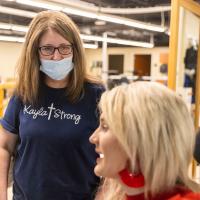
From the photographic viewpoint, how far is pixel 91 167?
4.87 feet

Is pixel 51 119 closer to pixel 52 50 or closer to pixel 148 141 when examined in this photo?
pixel 52 50

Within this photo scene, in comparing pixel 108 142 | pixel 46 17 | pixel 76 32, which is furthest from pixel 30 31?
pixel 108 142

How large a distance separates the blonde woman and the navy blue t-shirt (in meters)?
0.50

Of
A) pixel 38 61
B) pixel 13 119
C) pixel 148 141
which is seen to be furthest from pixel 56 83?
pixel 148 141

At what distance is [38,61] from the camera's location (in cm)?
154

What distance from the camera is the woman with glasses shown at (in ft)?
4.67

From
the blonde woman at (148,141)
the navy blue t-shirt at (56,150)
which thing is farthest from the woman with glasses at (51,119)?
the blonde woman at (148,141)

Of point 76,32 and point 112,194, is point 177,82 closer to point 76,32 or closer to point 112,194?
point 76,32

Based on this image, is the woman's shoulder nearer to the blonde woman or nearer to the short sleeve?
the blonde woman

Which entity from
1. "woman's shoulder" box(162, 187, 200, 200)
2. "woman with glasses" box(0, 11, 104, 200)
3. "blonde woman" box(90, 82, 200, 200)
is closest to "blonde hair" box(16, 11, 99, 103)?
"woman with glasses" box(0, 11, 104, 200)

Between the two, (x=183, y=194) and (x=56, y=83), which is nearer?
(x=183, y=194)

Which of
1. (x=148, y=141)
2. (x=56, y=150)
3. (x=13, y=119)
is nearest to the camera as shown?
(x=148, y=141)

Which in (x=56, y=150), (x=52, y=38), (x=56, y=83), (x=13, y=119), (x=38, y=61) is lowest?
(x=56, y=150)

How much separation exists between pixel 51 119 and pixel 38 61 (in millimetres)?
294
